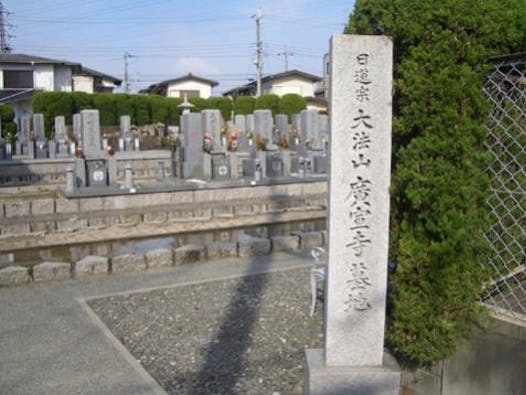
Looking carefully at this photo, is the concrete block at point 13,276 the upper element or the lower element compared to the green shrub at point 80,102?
lower

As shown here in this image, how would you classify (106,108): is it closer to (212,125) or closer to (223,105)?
(223,105)

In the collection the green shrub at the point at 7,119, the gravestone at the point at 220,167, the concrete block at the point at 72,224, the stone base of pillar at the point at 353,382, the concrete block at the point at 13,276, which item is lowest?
the concrete block at the point at 13,276

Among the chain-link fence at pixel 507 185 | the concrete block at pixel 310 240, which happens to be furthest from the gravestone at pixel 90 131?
the chain-link fence at pixel 507 185

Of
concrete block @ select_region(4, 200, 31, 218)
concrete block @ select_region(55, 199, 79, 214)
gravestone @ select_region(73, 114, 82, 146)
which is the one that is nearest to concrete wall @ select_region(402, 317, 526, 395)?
concrete block @ select_region(4, 200, 31, 218)

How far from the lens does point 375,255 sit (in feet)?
11.1

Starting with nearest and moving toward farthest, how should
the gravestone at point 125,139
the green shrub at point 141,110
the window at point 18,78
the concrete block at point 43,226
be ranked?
1. the concrete block at point 43,226
2. the gravestone at point 125,139
3. the green shrub at point 141,110
4. the window at point 18,78

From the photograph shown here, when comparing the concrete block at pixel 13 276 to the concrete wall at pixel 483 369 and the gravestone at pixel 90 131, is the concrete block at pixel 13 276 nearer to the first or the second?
the concrete wall at pixel 483 369

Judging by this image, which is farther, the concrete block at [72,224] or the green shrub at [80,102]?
the green shrub at [80,102]

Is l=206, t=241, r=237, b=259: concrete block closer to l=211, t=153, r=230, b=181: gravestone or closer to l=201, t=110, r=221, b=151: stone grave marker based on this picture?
l=211, t=153, r=230, b=181: gravestone

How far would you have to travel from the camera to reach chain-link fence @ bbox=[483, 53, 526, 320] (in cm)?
330

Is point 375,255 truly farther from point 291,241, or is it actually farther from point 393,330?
point 291,241

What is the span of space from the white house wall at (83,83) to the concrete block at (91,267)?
131ft

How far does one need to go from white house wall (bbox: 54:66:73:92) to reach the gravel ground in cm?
3694

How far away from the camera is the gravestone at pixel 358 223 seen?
10.6 ft
